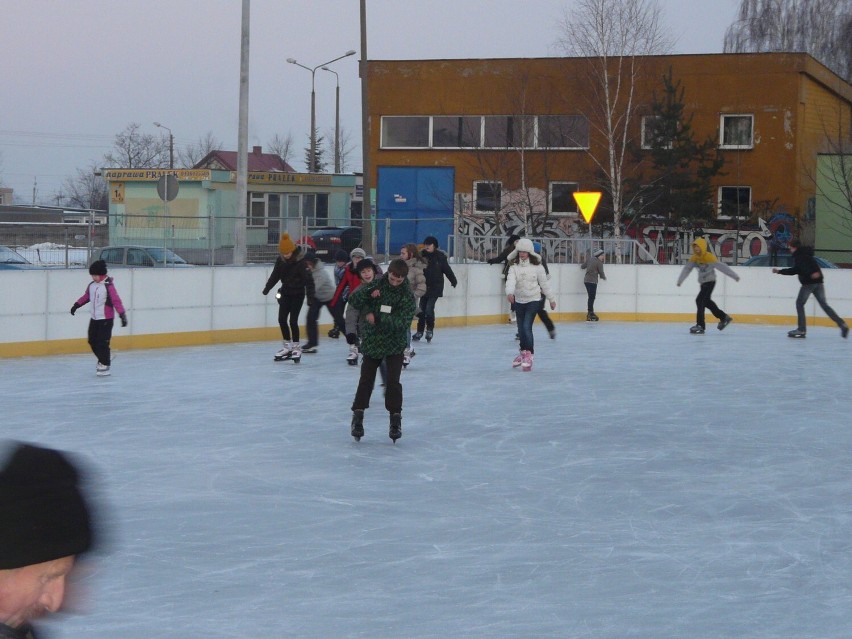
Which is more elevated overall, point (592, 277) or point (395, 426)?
point (592, 277)

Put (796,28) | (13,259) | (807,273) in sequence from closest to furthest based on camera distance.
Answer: (13,259) < (807,273) < (796,28)

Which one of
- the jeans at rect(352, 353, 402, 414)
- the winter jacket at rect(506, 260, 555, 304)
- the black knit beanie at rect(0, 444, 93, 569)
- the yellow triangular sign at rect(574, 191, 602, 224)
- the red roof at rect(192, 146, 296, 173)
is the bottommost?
the jeans at rect(352, 353, 402, 414)

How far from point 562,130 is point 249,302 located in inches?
882

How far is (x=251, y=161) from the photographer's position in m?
88.0

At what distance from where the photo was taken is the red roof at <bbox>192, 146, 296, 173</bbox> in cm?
8719

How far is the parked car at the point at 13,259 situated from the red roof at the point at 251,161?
219 feet

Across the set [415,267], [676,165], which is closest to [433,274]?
[415,267]

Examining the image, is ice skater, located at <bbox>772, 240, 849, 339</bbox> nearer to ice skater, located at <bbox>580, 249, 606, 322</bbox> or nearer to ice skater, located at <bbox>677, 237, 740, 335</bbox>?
ice skater, located at <bbox>677, 237, 740, 335</bbox>

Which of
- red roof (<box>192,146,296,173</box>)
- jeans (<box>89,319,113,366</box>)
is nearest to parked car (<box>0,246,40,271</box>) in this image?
jeans (<box>89,319,113,366</box>)

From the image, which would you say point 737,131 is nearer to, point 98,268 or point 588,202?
point 588,202

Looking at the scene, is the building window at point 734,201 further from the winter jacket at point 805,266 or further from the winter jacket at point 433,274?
the winter jacket at point 433,274

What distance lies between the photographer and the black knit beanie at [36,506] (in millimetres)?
1575

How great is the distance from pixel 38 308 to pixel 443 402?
19.6 ft

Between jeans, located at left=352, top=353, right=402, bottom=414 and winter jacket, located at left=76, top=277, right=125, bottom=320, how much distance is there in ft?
13.9
